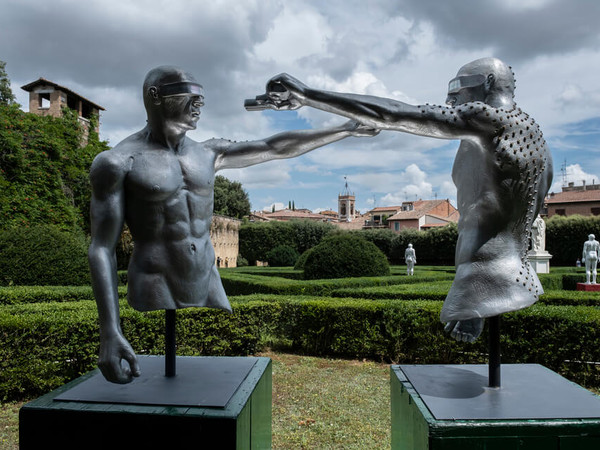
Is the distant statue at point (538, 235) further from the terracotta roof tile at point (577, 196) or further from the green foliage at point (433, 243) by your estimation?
the terracotta roof tile at point (577, 196)

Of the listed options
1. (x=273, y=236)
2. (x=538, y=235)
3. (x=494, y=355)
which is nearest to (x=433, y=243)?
(x=273, y=236)

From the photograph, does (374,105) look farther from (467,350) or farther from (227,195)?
(227,195)

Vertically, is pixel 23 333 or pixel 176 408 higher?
pixel 176 408

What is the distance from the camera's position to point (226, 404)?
2014 millimetres

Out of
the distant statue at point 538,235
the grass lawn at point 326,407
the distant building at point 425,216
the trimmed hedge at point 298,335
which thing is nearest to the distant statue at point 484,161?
the grass lawn at point 326,407

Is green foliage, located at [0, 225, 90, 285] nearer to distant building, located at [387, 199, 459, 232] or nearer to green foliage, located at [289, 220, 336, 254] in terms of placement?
green foliage, located at [289, 220, 336, 254]

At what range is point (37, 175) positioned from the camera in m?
15.0

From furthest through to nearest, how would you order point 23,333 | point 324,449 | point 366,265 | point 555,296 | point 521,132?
point 366,265, point 555,296, point 23,333, point 324,449, point 521,132

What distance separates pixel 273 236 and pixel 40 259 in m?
24.0

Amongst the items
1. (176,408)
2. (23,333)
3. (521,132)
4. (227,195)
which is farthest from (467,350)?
(227,195)

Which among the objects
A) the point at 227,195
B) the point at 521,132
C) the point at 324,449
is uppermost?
the point at 227,195

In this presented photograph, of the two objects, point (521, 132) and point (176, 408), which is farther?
point (521, 132)

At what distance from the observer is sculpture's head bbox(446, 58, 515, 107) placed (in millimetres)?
2254

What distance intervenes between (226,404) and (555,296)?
7.96 meters
